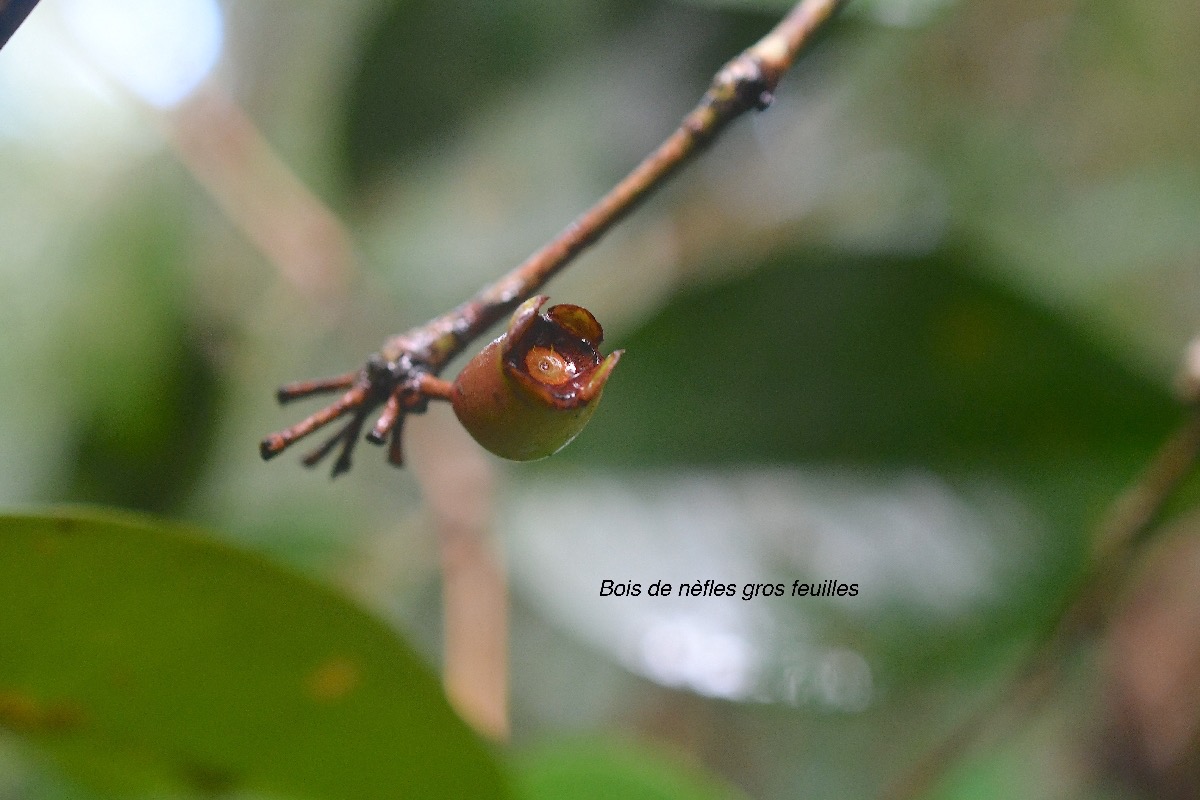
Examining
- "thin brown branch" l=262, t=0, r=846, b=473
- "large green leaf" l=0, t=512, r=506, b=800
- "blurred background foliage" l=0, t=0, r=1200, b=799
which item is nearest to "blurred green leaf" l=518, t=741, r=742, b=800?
"blurred background foliage" l=0, t=0, r=1200, b=799

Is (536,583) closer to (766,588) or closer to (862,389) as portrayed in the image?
(766,588)

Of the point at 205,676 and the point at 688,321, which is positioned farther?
the point at 688,321

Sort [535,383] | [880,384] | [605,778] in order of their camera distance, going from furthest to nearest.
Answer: [880,384] → [605,778] → [535,383]

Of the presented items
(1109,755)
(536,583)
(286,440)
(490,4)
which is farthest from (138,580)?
(1109,755)

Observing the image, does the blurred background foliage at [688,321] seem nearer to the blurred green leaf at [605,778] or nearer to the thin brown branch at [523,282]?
the blurred green leaf at [605,778]

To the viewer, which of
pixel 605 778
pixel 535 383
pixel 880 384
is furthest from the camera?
pixel 880 384

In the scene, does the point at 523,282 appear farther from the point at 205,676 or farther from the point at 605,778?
the point at 605,778

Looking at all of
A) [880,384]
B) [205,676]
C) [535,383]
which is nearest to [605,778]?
[205,676]

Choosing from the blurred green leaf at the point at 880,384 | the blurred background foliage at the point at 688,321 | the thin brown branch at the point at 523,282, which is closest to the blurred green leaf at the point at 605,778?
the blurred background foliage at the point at 688,321
